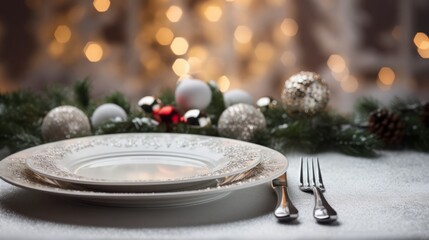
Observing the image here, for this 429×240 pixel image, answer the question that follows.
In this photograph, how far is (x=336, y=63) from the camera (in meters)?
2.30

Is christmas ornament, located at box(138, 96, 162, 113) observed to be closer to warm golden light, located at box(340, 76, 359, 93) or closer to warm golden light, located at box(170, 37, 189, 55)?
warm golden light, located at box(170, 37, 189, 55)

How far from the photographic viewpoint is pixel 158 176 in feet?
2.61

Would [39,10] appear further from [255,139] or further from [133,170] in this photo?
[133,170]

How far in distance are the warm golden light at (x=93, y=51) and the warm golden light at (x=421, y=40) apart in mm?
1165

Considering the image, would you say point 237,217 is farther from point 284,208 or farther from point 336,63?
point 336,63

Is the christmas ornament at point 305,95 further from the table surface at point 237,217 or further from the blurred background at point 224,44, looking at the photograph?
the blurred background at point 224,44

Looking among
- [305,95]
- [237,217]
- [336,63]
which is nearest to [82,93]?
[305,95]

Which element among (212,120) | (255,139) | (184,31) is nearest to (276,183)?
Answer: (255,139)

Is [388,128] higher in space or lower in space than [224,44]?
lower

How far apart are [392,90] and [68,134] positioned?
1519 millimetres

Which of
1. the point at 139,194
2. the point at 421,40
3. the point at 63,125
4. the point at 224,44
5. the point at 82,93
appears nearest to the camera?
the point at 139,194

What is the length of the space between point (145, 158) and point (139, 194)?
242mm

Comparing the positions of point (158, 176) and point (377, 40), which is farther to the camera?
point (377, 40)

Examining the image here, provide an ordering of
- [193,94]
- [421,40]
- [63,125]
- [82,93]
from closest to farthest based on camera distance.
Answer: [63,125]
[193,94]
[82,93]
[421,40]
